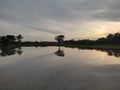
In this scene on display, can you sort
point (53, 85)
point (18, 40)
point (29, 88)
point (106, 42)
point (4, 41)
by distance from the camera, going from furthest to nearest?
point (18, 40) → point (106, 42) → point (4, 41) → point (53, 85) → point (29, 88)

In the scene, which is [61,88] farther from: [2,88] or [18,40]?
[18,40]

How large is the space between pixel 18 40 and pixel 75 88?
125 metres

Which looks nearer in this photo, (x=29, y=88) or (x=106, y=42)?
(x=29, y=88)

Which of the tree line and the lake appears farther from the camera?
the tree line

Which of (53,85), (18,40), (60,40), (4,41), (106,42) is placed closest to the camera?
(53,85)

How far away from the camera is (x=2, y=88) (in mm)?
10016

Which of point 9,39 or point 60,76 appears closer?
point 60,76

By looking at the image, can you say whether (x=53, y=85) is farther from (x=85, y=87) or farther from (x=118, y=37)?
(x=118, y=37)

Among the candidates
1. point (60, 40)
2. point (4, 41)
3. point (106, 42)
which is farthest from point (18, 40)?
point (106, 42)

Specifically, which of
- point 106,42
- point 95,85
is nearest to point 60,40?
point 106,42

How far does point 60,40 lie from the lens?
5704 inches

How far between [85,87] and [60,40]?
442 ft

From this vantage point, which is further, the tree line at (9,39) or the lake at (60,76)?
the tree line at (9,39)

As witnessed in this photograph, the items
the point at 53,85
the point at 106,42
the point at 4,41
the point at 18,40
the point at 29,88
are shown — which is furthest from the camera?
the point at 18,40
